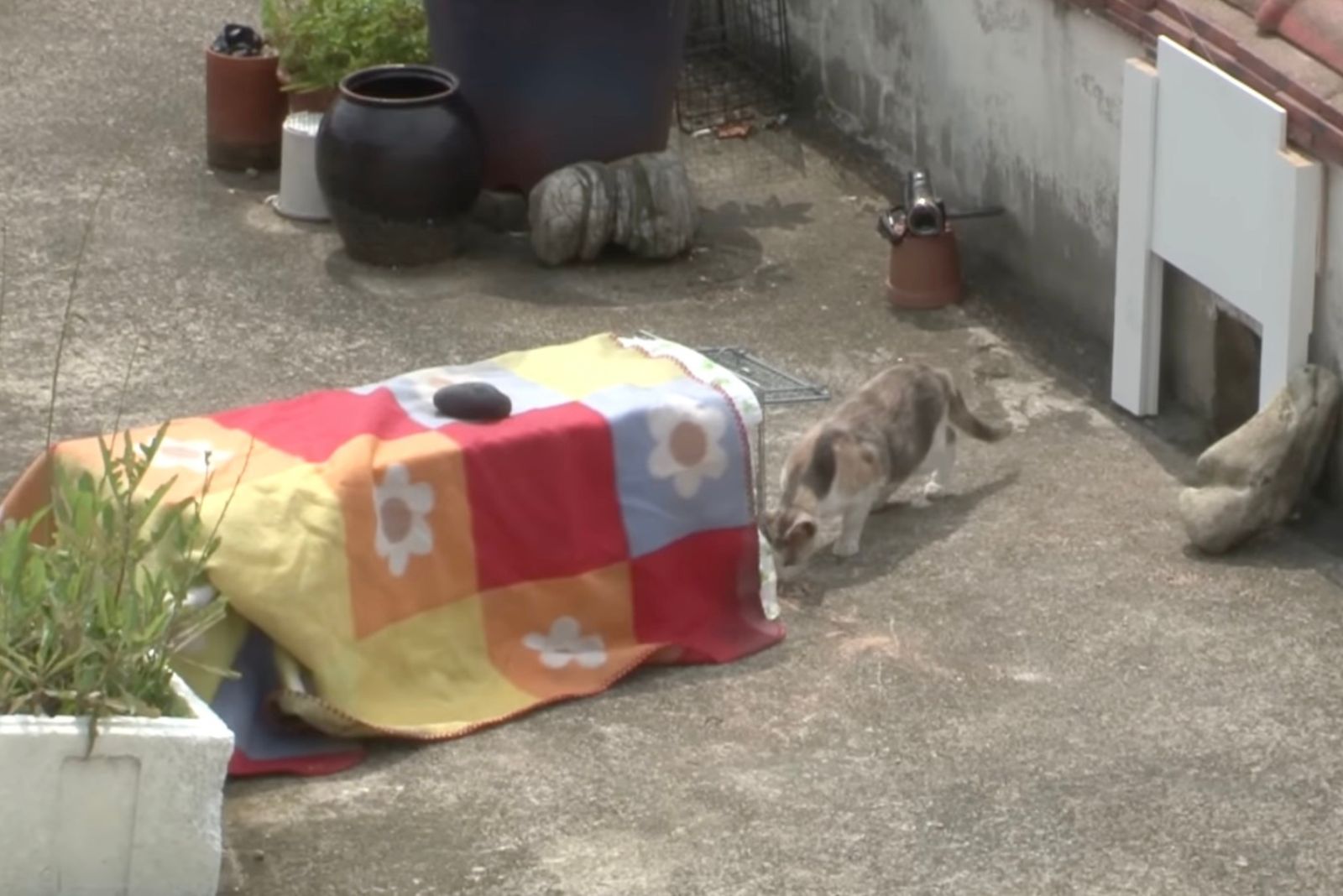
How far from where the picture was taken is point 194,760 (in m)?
5.30

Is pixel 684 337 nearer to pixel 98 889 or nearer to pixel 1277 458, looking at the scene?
pixel 1277 458

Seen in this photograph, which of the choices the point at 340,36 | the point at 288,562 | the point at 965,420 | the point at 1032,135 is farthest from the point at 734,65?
the point at 288,562

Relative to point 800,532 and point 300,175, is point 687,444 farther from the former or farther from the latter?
point 300,175

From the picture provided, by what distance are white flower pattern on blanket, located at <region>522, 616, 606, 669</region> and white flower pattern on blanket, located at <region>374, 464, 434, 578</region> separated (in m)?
0.43

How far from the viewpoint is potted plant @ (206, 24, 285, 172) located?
1053cm

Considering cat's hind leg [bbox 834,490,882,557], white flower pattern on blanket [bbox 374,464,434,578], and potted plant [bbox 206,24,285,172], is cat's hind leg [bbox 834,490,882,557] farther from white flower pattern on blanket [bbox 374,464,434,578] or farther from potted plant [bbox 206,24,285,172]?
potted plant [bbox 206,24,285,172]

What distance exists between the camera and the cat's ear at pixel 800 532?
23.4ft

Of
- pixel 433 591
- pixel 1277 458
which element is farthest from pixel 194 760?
pixel 1277 458

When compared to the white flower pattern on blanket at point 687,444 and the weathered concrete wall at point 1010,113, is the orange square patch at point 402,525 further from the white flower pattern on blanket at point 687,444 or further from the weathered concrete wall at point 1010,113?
the weathered concrete wall at point 1010,113

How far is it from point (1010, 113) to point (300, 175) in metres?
2.81

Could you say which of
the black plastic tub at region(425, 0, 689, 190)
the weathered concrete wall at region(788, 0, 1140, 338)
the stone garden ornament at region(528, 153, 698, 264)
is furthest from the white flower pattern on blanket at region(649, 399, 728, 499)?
the black plastic tub at region(425, 0, 689, 190)

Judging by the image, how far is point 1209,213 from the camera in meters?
7.83

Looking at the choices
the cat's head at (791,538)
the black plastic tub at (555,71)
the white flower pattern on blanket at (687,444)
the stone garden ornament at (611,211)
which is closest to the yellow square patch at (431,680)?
the white flower pattern on blanket at (687,444)

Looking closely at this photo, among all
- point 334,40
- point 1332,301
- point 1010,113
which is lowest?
point 1332,301
